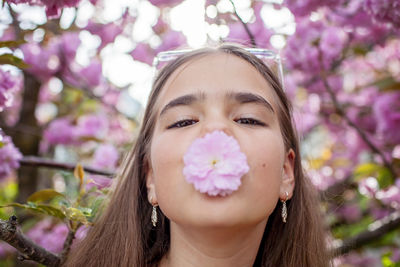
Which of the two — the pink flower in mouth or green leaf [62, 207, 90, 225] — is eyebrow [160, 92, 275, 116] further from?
green leaf [62, 207, 90, 225]

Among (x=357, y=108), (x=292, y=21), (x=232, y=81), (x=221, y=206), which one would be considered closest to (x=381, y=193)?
(x=357, y=108)

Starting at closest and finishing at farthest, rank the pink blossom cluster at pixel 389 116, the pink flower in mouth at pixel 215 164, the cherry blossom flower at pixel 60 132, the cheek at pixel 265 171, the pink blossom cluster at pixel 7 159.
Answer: the pink flower in mouth at pixel 215 164 → the cheek at pixel 265 171 → the pink blossom cluster at pixel 7 159 → the pink blossom cluster at pixel 389 116 → the cherry blossom flower at pixel 60 132

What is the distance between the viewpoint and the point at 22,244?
1319 mm

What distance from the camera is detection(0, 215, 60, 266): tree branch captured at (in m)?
1.23

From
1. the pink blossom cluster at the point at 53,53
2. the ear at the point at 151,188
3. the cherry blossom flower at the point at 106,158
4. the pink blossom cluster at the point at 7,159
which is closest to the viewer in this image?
the ear at the point at 151,188

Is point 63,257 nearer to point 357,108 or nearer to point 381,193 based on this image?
point 381,193

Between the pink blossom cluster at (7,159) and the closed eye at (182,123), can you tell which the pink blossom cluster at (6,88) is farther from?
the closed eye at (182,123)

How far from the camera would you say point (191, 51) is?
1785mm

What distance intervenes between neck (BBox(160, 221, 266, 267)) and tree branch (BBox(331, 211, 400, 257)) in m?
0.74

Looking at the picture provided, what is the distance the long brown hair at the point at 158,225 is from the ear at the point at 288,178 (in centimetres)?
4

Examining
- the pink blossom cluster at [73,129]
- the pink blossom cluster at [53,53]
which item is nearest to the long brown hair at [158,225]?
the pink blossom cluster at [53,53]

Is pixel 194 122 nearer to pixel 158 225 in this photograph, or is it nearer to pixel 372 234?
pixel 158 225

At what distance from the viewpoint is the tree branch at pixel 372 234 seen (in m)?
2.30

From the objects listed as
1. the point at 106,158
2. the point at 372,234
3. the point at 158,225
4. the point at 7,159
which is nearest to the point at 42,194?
the point at 7,159
